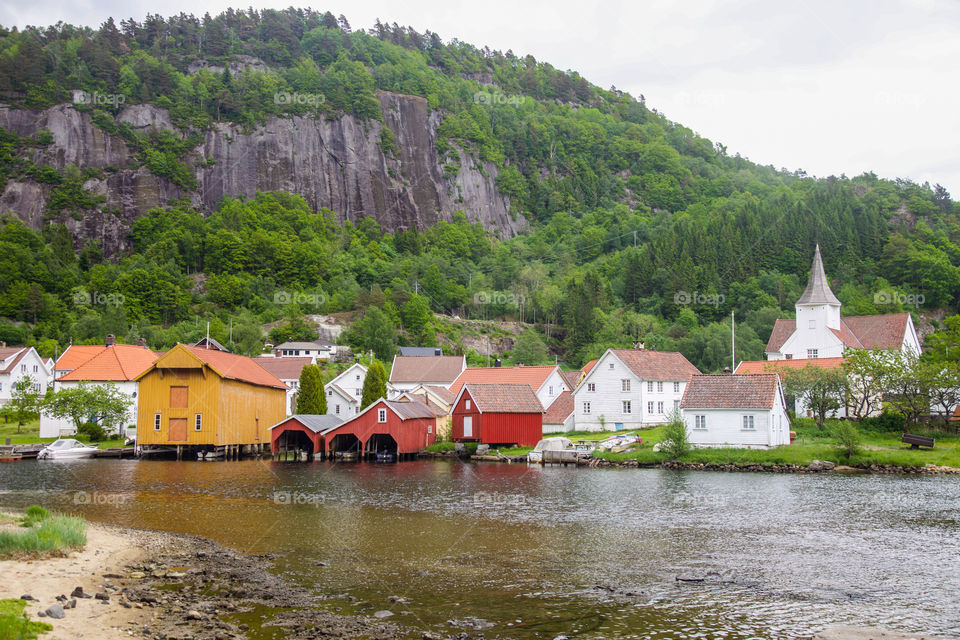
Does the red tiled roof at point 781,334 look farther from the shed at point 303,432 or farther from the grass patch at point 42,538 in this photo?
the grass patch at point 42,538

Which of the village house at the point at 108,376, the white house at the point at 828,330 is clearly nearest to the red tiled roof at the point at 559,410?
the white house at the point at 828,330

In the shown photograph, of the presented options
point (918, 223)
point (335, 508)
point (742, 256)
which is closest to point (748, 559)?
point (335, 508)

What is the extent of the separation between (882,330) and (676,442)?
37.1 metres

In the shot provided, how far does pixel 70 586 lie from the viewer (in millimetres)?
17953

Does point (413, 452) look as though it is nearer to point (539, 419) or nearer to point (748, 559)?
point (539, 419)

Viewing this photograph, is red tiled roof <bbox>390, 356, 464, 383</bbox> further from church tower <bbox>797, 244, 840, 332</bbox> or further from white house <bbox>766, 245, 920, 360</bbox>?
church tower <bbox>797, 244, 840, 332</bbox>

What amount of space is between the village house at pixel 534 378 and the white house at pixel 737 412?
52.0 feet

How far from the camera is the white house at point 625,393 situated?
6362cm

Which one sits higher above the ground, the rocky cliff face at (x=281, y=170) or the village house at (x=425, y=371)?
the rocky cliff face at (x=281, y=170)

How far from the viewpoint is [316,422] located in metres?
61.8

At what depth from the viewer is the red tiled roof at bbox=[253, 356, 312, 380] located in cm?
8788

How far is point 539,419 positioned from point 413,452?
10.4m

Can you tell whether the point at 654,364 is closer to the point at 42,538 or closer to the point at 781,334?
the point at 781,334

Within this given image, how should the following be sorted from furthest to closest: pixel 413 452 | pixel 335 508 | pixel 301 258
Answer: pixel 301 258, pixel 413 452, pixel 335 508
